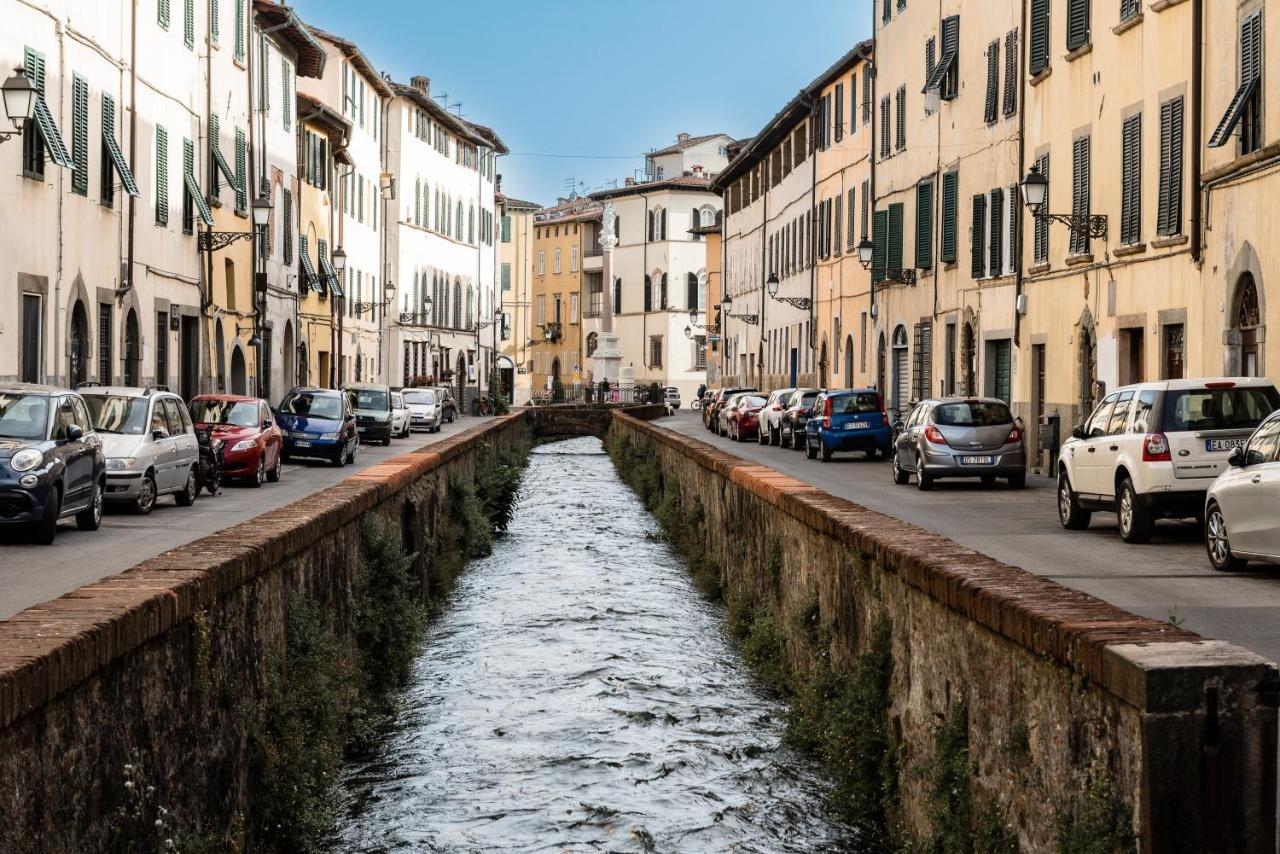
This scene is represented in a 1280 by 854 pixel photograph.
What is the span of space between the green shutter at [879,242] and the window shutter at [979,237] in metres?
8.29

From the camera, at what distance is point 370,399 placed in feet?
151

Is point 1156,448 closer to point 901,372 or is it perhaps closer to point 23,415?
point 23,415

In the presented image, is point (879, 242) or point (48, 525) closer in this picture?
point (48, 525)

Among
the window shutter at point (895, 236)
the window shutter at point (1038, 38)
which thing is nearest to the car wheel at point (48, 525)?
the window shutter at point (1038, 38)

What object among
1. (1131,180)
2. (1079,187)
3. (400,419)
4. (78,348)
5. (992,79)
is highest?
(992,79)

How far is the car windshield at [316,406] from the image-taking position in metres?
35.8

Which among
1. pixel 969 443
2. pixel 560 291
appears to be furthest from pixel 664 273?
pixel 969 443

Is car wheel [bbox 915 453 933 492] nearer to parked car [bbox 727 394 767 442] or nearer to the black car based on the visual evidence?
the black car

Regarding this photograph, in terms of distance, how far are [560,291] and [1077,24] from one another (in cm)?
9356

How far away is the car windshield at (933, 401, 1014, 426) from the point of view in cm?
2738

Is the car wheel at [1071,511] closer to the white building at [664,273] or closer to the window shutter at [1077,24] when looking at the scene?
the window shutter at [1077,24]

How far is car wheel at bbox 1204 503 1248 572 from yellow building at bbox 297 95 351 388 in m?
40.3

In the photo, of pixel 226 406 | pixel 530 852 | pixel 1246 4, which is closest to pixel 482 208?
pixel 226 406

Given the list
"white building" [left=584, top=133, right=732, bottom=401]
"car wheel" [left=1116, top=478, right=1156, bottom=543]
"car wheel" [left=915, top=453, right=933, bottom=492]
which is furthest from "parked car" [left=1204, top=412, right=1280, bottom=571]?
"white building" [left=584, top=133, right=732, bottom=401]
